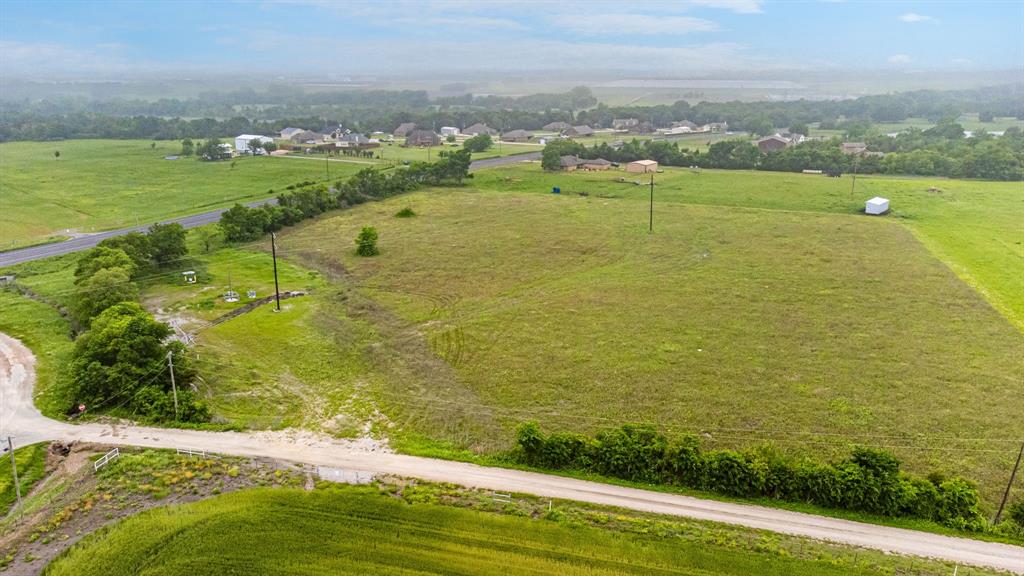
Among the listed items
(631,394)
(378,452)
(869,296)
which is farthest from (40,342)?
(869,296)

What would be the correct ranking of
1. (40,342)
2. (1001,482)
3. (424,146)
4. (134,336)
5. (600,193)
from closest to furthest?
(1001,482)
(134,336)
(40,342)
(600,193)
(424,146)

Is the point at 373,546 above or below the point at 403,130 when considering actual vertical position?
below

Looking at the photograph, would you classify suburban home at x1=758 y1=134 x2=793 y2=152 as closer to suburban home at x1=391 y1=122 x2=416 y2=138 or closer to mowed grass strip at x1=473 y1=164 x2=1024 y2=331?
mowed grass strip at x1=473 y1=164 x2=1024 y2=331

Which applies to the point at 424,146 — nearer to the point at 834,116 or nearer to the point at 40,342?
the point at 40,342

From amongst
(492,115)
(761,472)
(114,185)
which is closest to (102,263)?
(761,472)

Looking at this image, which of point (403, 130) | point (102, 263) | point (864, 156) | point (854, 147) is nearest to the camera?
point (102, 263)

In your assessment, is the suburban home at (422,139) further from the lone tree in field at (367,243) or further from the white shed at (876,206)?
the white shed at (876,206)

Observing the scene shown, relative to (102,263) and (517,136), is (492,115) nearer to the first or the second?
(517,136)
